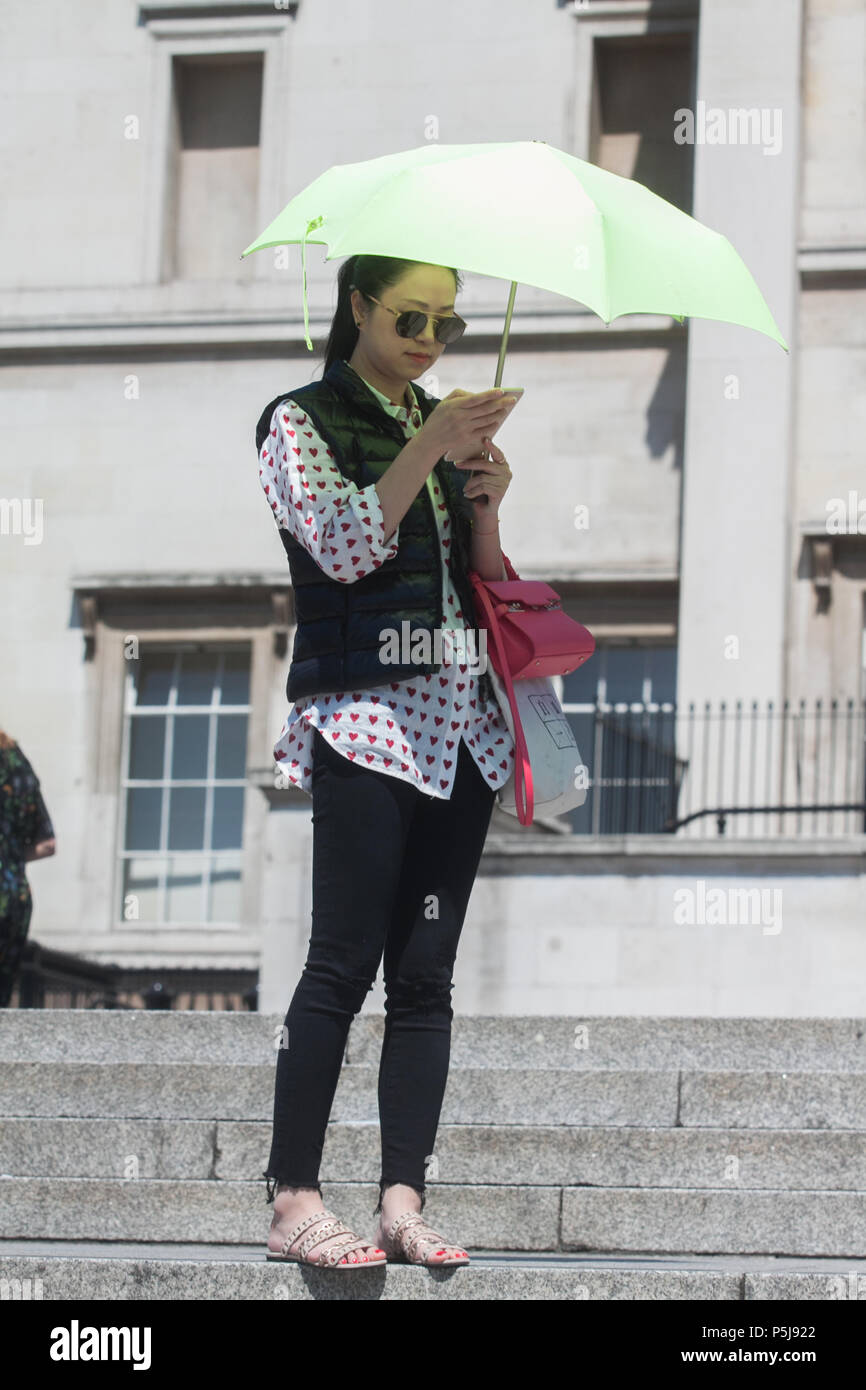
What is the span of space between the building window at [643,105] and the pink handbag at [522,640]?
13291 millimetres

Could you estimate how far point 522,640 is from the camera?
470cm

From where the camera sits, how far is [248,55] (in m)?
18.4

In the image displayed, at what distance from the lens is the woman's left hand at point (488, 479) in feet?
15.2

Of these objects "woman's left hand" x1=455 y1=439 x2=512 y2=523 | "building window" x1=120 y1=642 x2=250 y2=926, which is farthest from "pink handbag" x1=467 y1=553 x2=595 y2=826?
"building window" x1=120 y1=642 x2=250 y2=926

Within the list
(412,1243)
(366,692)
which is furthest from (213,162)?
(412,1243)

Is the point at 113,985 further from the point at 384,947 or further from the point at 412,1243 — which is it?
the point at 412,1243

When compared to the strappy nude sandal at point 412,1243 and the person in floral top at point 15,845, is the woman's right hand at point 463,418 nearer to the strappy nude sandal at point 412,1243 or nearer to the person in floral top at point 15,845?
the strappy nude sandal at point 412,1243

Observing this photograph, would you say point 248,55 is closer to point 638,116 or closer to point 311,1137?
point 638,116

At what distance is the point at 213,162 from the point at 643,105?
11.3 ft

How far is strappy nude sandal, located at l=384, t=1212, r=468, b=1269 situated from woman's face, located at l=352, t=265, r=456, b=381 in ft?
5.51

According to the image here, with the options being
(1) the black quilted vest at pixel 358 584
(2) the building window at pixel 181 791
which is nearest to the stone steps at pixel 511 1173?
(1) the black quilted vest at pixel 358 584

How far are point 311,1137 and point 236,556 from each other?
519 inches
